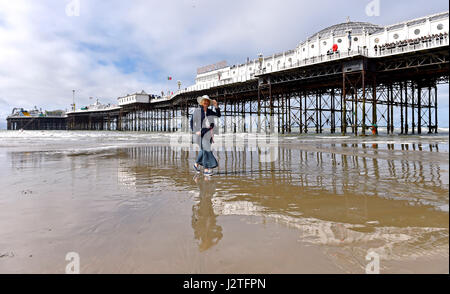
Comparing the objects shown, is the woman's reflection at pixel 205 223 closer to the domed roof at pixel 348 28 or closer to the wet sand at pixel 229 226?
the wet sand at pixel 229 226

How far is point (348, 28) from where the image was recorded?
32.8 m

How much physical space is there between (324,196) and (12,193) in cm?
480

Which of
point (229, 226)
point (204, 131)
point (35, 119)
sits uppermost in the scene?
point (35, 119)

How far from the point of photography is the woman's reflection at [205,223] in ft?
7.14

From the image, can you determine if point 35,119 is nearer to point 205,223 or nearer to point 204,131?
point 204,131

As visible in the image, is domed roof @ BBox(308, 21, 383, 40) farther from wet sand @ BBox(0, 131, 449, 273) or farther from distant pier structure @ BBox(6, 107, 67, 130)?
distant pier structure @ BBox(6, 107, 67, 130)

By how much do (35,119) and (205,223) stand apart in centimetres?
13799

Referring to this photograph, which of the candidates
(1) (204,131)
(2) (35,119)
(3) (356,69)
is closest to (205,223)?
(1) (204,131)

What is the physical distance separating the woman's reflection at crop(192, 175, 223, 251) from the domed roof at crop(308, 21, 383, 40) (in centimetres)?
3559

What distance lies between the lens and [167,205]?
329cm

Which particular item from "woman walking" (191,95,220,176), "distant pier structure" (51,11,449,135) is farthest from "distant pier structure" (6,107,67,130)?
"woman walking" (191,95,220,176)

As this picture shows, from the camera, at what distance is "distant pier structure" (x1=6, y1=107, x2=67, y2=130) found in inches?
4331
